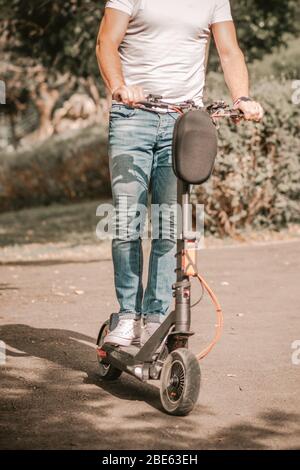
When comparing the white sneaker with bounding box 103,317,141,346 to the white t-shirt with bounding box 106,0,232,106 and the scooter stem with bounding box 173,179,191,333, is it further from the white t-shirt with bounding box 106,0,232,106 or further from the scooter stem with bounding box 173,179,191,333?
the white t-shirt with bounding box 106,0,232,106

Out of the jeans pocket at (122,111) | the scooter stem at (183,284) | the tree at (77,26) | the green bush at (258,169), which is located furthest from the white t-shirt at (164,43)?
the tree at (77,26)

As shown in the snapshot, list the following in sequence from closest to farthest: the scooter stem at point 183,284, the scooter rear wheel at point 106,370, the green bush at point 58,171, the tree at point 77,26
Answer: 1. the scooter stem at point 183,284
2. the scooter rear wheel at point 106,370
3. the tree at point 77,26
4. the green bush at point 58,171

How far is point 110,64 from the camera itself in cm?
499

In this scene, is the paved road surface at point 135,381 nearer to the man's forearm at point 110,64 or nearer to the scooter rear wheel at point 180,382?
the scooter rear wheel at point 180,382

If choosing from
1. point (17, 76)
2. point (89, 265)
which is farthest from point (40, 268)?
point (17, 76)

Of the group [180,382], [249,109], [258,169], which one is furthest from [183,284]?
[258,169]

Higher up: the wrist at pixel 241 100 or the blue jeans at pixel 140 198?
the wrist at pixel 241 100

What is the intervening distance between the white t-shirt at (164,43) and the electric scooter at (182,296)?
224 mm

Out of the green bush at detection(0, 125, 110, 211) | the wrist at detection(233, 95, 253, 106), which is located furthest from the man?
the green bush at detection(0, 125, 110, 211)

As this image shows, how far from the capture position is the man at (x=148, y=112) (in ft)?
16.7

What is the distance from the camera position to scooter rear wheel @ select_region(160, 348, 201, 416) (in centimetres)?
461

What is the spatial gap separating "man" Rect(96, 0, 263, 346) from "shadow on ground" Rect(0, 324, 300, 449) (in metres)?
0.34

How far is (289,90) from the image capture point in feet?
38.6

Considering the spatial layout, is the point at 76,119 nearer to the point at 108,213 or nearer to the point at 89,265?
the point at 108,213
